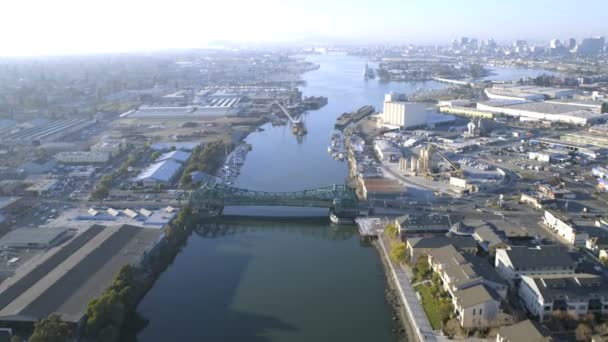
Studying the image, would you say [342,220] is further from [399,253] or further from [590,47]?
[590,47]

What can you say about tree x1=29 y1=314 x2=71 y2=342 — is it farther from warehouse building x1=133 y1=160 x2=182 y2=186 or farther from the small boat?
warehouse building x1=133 y1=160 x2=182 y2=186

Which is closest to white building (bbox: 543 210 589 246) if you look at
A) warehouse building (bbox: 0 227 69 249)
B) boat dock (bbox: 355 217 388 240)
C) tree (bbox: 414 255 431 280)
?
tree (bbox: 414 255 431 280)

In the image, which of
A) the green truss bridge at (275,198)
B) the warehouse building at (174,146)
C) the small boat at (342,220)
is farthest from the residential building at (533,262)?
the warehouse building at (174,146)

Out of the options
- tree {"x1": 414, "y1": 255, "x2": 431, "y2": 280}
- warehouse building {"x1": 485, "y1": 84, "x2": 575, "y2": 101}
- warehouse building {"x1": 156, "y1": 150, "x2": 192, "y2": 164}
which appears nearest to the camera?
tree {"x1": 414, "y1": 255, "x2": 431, "y2": 280}

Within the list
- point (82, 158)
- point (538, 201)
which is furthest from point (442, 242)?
point (82, 158)

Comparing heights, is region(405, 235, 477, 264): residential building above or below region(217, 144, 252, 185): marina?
above

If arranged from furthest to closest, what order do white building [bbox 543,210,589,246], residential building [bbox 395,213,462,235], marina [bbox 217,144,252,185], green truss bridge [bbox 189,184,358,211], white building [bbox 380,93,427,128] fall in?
1. white building [bbox 380,93,427,128]
2. marina [bbox 217,144,252,185]
3. green truss bridge [bbox 189,184,358,211]
4. residential building [bbox 395,213,462,235]
5. white building [bbox 543,210,589,246]
